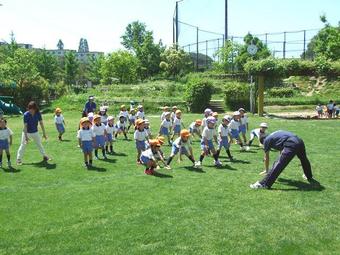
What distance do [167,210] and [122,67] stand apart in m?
56.8

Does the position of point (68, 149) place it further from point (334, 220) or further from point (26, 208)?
point (334, 220)

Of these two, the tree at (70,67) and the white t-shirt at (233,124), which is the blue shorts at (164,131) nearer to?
the white t-shirt at (233,124)

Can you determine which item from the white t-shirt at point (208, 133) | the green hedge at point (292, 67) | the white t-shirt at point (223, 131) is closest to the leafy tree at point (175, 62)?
the green hedge at point (292, 67)

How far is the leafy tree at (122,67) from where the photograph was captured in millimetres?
64938

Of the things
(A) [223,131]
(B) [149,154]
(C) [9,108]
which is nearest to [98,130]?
(B) [149,154]

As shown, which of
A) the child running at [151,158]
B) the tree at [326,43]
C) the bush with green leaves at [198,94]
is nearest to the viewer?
the child running at [151,158]

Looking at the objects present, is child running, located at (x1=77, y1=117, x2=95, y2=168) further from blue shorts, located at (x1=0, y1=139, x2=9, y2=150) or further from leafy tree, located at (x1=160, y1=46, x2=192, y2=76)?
leafy tree, located at (x1=160, y1=46, x2=192, y2=76)

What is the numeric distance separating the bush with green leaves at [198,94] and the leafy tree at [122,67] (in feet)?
87.1

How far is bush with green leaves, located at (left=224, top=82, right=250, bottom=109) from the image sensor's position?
3916cm

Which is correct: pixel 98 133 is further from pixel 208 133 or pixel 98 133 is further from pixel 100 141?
pixel 208 133

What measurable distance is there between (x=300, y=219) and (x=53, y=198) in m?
5.52

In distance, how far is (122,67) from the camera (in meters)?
65.3

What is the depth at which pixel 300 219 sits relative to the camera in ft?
30.2

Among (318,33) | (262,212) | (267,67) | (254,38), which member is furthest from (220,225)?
(254,38)
